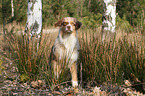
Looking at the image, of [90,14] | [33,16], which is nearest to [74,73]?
[33,16]

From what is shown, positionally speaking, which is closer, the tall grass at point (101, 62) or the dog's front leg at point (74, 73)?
the tall grass at point (101, 62)

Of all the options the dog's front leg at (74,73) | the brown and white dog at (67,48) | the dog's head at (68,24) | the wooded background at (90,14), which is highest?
the wooded background at (90,14)

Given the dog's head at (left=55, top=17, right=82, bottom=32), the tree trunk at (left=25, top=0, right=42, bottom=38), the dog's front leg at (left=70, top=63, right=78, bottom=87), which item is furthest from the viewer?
the tree trunk at (left=25, top=0, right=42, bottom=38)

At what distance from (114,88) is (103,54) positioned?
70cm

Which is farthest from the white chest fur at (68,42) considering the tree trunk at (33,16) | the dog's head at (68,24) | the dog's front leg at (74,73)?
the tree trunk at (33,16)

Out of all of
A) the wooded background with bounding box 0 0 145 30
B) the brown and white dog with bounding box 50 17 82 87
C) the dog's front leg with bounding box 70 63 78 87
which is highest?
the wooded background with bounding box 0 0 145 30

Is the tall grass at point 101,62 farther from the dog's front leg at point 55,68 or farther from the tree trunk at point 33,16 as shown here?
the tree trunk at point 33,16

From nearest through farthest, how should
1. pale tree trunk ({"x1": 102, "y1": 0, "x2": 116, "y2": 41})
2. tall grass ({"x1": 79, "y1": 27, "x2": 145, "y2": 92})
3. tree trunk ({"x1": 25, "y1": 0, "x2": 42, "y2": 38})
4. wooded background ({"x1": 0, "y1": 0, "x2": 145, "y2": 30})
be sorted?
tall grass ({"x1": 79, "y1": 27, "x2": 145, "y2": 92}), tree trunk ({"x1": 25, "y1": 0, "x2": 42, "y2": 38}), pale tree trunk ({"x1": 102, "y1": 0, "x2": 116, "y2": 41}), wooded background ({"x1": 0, "y1": 0, "x2": 145, "y2": 30})

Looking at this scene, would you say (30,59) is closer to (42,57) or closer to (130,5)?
(42,57)

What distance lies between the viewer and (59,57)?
128 inches

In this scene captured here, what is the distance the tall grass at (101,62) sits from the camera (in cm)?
310

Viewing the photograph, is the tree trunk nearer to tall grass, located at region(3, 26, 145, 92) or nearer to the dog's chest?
tall grass, located at region(3, 26, 145, 92)

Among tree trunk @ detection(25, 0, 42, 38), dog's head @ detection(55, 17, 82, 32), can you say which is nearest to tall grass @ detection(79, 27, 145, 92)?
dog's head @ detection(55, 17, 82, 32)

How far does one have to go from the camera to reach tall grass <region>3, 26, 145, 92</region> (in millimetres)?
3100
